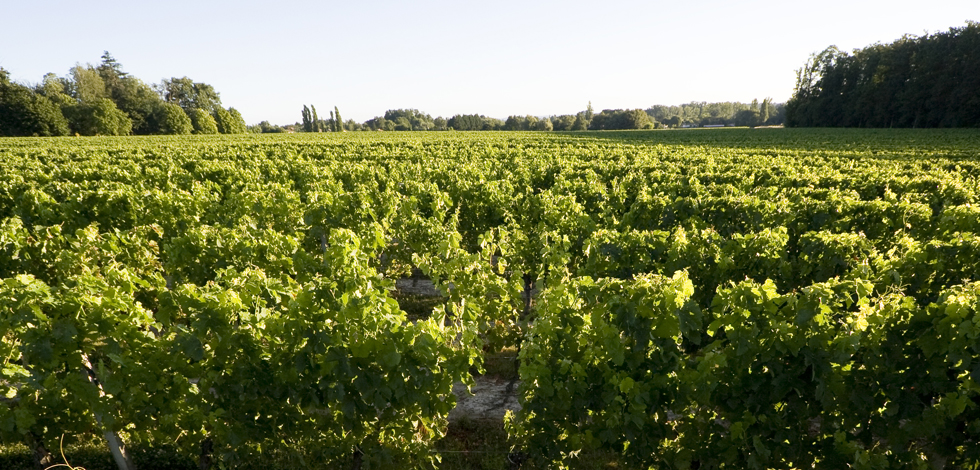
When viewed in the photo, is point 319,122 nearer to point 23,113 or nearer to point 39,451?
point 23,113

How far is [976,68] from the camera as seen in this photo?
55938 millimetres

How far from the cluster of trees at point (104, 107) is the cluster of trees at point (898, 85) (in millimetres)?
99378

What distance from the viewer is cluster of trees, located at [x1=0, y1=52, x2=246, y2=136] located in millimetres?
65875

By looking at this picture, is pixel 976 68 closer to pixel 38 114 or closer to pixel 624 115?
pixel 624 115

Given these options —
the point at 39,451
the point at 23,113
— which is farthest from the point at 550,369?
the point at 23,113

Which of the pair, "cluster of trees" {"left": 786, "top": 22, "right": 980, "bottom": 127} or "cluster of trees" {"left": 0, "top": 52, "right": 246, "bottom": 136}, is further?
"cluster of trees" {"left": 0, "top": 52, "right": 246, "bottom": 136}

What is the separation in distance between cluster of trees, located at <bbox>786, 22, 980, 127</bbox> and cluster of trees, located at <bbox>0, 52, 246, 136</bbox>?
9938 cm

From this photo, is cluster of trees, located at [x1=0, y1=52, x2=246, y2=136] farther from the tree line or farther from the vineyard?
the vineyard

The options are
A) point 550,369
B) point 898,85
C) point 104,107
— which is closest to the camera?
point 550,369

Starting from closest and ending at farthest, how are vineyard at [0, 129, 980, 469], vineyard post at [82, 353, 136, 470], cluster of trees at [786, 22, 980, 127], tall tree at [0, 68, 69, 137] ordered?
A: vineyard at [0, 129, 980, 469] < vineyard post at [82, 353, 136, 470] < cluster of trees at [786, 22, 980, 127] < tall tree at [0, 68, 69, 137]

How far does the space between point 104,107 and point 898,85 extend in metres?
110

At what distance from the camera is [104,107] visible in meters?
70.8

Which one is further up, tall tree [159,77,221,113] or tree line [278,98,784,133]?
tall tree [159,77,221,113]

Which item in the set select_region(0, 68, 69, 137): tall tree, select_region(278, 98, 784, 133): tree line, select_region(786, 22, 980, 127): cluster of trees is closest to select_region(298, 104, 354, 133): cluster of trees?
select_region(278, 98, 784, 133): tree line
